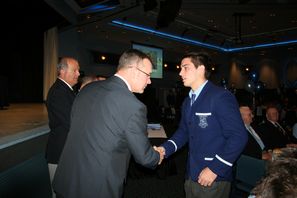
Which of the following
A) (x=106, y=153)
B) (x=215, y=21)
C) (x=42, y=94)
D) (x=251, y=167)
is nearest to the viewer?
(x=106, y=153)

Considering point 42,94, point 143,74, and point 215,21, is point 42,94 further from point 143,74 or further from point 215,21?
point 143,74

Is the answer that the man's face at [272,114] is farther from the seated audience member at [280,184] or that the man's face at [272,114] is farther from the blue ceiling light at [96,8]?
the blue ceiling light at [96,8]

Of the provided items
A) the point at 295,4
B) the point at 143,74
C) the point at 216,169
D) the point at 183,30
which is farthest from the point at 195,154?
the point at 183,30

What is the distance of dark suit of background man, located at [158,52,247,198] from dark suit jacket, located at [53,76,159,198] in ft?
1.56

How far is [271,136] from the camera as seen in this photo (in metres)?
3.71

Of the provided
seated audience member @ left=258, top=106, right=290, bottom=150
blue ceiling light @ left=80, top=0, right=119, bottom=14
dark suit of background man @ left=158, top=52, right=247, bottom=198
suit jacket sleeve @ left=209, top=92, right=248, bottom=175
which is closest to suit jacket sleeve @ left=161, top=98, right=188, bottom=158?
dark suit of background man @ left=158, top=52, right=247, bottom=198

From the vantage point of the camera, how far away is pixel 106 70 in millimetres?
14547

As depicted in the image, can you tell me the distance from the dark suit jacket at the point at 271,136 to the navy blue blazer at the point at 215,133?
2.13 m

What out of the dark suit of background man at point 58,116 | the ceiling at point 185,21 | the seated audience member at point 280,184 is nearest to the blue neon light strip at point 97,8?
the ceiling at point 185,21

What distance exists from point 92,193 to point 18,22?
358 inches

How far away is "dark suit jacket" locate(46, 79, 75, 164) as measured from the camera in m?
2.51

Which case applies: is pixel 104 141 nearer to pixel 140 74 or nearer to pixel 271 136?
pixel 140 74

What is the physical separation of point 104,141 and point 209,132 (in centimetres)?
75

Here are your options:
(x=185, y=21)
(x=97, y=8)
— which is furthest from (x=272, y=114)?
(x=185, y=21)
